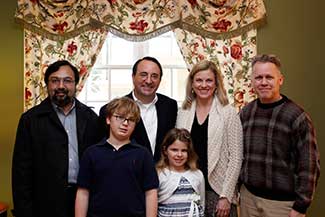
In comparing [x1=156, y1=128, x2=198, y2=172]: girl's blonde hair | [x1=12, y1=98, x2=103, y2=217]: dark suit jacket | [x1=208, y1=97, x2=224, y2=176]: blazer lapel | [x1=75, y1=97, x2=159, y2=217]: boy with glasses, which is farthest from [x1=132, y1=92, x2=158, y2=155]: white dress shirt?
[x1=12, y1=98, x2=103, y2=217]: dark suit jacket

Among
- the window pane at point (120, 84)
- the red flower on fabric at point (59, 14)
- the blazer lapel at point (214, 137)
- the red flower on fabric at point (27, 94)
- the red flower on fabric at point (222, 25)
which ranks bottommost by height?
the blazer lapel at point (214, 137)

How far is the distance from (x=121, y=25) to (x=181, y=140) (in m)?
1.42

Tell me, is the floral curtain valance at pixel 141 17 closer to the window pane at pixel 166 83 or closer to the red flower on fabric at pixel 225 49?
the red flower on fabric at pixel 225 49

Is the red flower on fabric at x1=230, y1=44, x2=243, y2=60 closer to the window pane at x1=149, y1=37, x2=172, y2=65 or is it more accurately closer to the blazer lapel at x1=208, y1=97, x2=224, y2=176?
the window pane at x1=149, y1=37, x2=172, y2=65

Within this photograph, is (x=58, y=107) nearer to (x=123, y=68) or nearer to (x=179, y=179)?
(x=179, y=179)

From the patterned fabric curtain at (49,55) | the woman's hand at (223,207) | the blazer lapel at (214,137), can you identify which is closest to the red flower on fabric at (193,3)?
the patterned fabric curtain at (49,55)

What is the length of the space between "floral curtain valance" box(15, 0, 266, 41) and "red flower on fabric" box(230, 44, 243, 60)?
0.10 m

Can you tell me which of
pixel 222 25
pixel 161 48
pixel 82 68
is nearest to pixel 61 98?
pixel 82 68

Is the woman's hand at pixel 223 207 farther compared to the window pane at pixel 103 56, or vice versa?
the window pane at pixel 103 56

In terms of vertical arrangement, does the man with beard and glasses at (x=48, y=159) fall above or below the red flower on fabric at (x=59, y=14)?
below

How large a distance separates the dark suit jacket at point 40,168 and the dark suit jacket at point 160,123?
28 centimetres

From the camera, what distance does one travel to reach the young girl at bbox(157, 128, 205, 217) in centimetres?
216

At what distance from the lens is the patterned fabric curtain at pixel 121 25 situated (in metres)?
3.22

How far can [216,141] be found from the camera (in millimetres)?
2230
